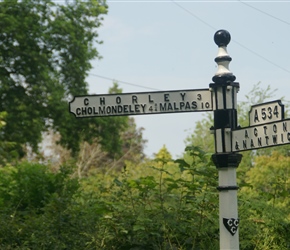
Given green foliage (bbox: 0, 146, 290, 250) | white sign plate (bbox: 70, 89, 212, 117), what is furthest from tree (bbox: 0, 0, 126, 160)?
white sign plate (bbox: 70, 89, 212, 117)

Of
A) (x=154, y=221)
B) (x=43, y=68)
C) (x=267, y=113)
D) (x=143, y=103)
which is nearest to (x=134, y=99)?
(x=143, y=103)

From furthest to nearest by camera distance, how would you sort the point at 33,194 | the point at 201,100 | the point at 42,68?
the point at 42,68, the point at 33,194, the point at 201,100

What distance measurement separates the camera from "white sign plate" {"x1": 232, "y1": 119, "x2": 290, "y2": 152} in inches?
266

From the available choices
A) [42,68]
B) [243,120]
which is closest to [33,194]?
[42,68]

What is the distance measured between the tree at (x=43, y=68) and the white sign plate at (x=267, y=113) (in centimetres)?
2187

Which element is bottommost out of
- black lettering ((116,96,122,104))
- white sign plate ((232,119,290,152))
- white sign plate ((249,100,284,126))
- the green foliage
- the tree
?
the green foliage

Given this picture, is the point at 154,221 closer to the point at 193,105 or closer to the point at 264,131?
the point at 193,105

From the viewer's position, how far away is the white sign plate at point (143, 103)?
7445 millimetres

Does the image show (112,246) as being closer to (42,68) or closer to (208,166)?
(208,166)

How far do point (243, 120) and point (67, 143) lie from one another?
12915 mm

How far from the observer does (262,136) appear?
22.8 ft

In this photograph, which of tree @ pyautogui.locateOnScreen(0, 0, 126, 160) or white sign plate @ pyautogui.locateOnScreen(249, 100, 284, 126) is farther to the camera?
tree @ pyautogui.locateOnScreen(0, 0, 126, 160)

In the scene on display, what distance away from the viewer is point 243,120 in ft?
132

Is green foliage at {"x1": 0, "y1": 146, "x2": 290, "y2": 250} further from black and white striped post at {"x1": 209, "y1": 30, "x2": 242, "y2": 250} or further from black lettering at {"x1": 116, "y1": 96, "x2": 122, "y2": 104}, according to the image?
black and white striped post at {"x1": 209, "y1": 30, "x2": 242, "y2": 250}
